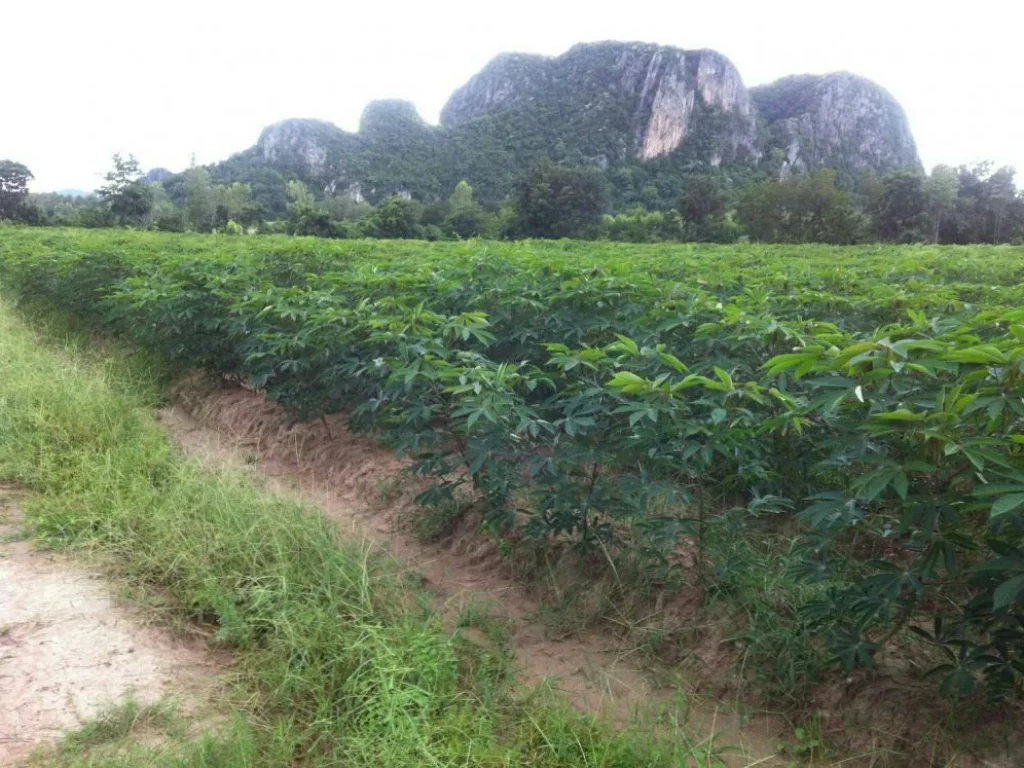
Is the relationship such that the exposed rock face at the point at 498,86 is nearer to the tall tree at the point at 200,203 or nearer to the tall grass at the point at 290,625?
the tall tree at the point at 200,203

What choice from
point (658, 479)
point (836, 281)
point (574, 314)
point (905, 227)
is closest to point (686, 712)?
point (658, 479)

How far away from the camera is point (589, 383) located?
7.74ft

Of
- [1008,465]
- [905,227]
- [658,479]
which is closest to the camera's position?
[1008,465]

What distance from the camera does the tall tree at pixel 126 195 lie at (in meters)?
38.8

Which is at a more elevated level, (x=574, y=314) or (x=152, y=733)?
(x=574, y=314)

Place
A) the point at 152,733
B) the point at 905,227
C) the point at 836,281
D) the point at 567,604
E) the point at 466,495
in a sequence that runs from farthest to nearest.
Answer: the point at 905,227 → the point at 836,281 → the point at 466,495 → the point at 567,604 → the point at 152,733

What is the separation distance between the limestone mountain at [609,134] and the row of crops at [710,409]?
62.7 meters

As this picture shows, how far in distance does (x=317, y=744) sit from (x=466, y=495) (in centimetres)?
156

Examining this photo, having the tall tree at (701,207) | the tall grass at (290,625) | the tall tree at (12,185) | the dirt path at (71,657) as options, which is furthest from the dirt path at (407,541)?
the tall tree at (12,185)

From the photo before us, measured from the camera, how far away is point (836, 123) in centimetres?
9612

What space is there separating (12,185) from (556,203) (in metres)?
36.0

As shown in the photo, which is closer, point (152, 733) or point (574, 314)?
point (152, 733)

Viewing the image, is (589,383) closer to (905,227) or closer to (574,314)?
(574,314)

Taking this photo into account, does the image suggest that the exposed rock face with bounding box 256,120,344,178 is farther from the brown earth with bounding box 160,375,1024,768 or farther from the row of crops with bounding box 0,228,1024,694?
the brown earth with bounding box 160,375,1024,768
